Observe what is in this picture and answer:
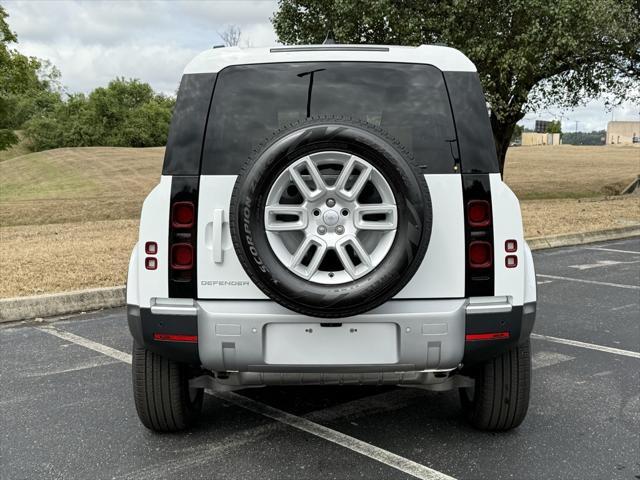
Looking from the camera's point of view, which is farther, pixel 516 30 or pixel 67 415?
pixel 516 30

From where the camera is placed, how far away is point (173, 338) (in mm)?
3025

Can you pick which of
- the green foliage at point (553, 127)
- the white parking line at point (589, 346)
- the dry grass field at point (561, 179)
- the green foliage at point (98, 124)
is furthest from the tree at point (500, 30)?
the green foliage at point (553, 127)

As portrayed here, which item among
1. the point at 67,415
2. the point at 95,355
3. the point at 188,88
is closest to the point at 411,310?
the point at 188,88

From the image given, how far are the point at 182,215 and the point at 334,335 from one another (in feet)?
2.80

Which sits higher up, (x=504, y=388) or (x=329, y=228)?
(x=329, y=228)

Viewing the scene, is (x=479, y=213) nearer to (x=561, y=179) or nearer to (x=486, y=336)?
(x=486, y=336)

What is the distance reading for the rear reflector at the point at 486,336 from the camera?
300cm

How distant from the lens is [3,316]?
6105 mm

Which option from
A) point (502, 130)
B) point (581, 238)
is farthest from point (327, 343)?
point (502, 130)

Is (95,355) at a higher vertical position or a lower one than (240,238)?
lower

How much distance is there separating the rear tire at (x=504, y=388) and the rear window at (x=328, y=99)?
1155mm

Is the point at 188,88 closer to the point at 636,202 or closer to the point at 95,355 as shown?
the point at 95,355

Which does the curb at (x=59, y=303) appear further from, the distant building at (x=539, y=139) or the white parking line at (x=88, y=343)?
the distant building at (x=539, y=139)

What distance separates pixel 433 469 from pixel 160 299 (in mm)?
1465
